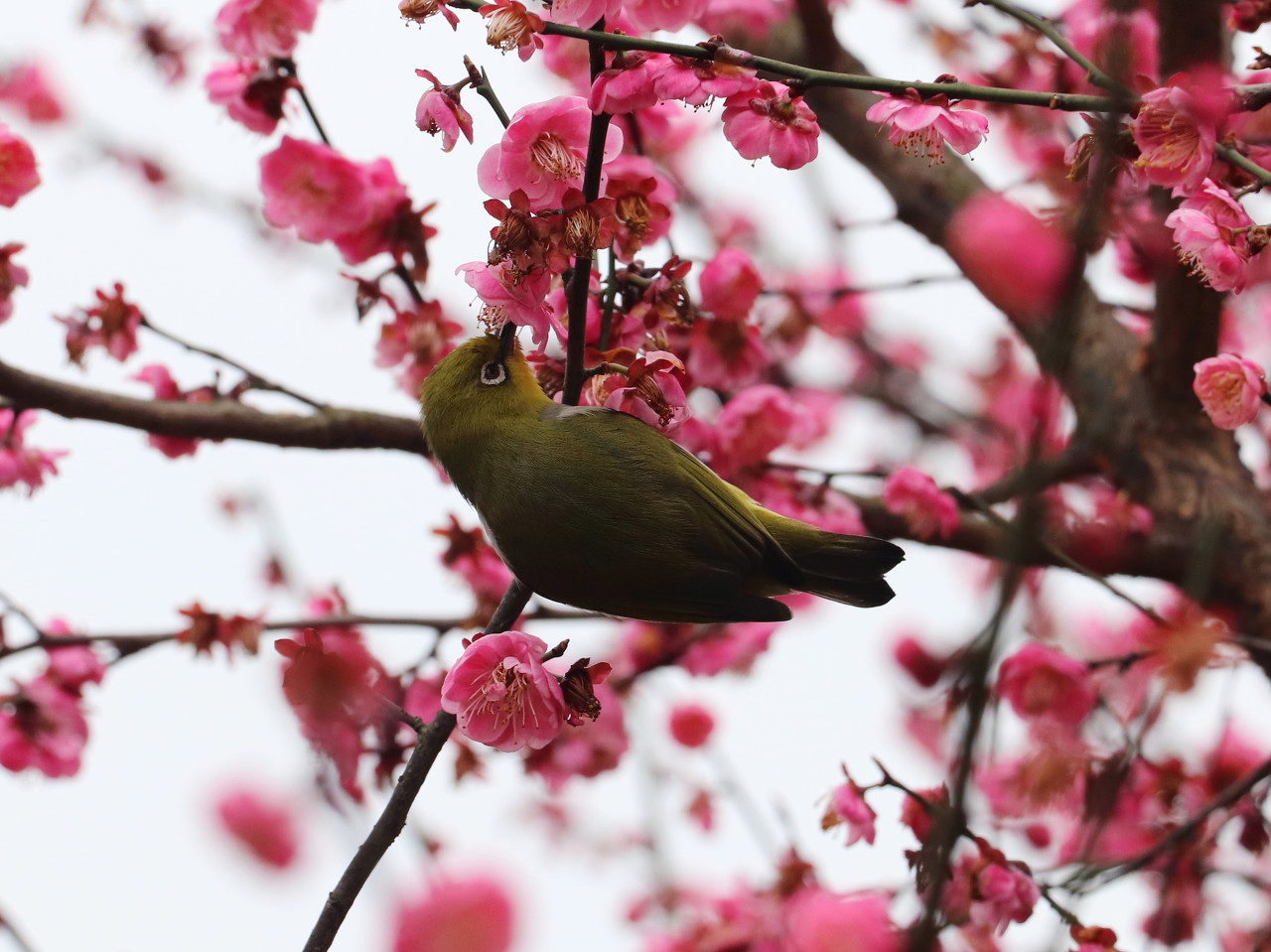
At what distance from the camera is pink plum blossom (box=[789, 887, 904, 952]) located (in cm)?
223

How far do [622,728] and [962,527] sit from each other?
1195mm

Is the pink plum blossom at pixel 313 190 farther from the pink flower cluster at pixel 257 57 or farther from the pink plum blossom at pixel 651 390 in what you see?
the pink plum blossom at pixel 651 390

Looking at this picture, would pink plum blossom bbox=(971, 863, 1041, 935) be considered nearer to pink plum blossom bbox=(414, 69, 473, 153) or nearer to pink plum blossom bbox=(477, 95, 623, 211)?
pink plum blossom bbox=(477, 95, 623, 211)

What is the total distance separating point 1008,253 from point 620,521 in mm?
1226

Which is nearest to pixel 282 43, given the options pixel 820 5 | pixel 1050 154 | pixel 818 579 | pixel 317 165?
pixel 317 165

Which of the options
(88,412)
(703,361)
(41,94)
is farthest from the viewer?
(41,94)

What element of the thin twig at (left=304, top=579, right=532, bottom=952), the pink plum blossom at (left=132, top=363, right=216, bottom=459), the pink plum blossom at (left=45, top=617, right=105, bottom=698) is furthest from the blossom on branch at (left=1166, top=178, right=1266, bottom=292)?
the pink plum blossom at (left=45, top=617, right=105, bottom=698)

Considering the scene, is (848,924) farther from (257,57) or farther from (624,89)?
(257,57)

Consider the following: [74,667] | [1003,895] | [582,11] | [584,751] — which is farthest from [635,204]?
[74,667]

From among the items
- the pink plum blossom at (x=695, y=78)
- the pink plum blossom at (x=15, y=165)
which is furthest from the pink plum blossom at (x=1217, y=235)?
the pink plum blossom at (x=15, y=165)

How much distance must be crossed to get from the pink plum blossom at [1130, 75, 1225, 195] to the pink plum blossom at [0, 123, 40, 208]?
2.51 m

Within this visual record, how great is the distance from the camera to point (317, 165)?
2721 millimetres

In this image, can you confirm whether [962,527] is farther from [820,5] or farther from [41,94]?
[41,94]

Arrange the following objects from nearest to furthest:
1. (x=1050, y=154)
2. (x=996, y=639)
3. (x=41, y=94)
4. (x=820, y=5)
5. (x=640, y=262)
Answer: (x=996, y=639), (x=640, y=262), (x=820, y=5), (x=1050, y=154), (x=41, y=94)
